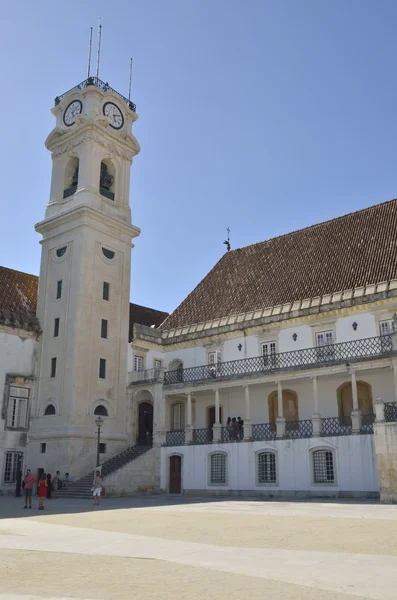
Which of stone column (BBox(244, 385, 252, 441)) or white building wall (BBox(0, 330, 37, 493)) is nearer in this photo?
stone column (BBox(244, 385, 252, 441))

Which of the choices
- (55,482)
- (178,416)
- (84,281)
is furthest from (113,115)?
(55,482)

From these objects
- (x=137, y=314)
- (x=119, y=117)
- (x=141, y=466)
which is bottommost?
(x=141, y=466)

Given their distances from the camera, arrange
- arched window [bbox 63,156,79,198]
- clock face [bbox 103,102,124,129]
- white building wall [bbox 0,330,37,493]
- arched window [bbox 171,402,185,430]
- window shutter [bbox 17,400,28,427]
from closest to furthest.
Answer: white building wall [bbox 0,330,37,493] → window shutter [bbox 17,400,28,427] → arched window [bbox 171,402,185,430] → arched window [bbox 63,156,79,198] → clock face [bbox 103,102,124,129]

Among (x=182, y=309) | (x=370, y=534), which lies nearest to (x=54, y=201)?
(x=182, y=309)

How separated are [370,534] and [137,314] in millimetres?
26979

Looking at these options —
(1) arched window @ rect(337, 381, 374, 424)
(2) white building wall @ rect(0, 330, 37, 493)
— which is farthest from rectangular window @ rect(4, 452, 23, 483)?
(1) arched window @ rect(337, 381, 374, 424)

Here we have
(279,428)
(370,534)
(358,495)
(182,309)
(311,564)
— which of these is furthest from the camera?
(182,309)

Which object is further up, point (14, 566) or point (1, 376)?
point (1, 376)

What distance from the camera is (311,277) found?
3056cm

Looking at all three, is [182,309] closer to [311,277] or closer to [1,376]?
[311,277]

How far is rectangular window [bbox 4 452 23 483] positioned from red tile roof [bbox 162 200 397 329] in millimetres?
11021

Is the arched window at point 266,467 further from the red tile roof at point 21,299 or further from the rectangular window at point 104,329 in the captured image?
the red tile roof at point 21,299

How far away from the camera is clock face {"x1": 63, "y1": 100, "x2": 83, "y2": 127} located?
3503 centimetres

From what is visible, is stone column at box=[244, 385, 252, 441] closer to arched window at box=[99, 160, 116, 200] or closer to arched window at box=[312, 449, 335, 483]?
arched window at box=[312, 449, 335, 483]
